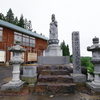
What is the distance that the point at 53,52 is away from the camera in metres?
6.46

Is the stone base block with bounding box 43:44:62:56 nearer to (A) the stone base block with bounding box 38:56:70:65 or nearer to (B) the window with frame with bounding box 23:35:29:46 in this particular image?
(A) the stone base block with bounding box 38:56:70:65

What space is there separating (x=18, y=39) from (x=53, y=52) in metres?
12.2

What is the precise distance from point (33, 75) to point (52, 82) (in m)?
1.18

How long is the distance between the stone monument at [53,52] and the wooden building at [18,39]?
10288 millimetres

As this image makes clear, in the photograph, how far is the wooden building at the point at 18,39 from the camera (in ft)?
45.1

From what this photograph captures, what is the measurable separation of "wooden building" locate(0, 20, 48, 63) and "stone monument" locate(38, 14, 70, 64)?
33.8 ft

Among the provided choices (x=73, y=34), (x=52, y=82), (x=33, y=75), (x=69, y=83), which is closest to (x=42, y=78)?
(x=52, y=82)

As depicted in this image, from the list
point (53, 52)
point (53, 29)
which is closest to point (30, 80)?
point (53, 52)

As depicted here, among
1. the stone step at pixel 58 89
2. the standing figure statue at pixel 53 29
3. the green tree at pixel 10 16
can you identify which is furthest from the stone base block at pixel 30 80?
the green tree at pixel 10 16

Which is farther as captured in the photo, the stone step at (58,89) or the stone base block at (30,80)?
the stone base block at (30,80)

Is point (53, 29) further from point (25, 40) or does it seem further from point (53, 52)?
point (25, 40)

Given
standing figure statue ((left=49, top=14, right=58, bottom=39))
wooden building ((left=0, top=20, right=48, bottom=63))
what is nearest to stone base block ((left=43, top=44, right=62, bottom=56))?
standing figure statue ((left=49, top=14, right=58, bottom=39))

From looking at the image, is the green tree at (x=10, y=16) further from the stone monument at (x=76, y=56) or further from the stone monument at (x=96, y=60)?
the stone monument at (x=96, y=60)

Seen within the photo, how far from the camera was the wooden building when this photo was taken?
45.1 feet
